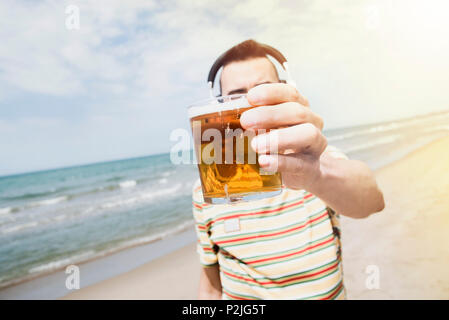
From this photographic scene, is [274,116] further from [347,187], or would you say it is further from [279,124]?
[347,187]

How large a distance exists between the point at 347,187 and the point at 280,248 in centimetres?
61

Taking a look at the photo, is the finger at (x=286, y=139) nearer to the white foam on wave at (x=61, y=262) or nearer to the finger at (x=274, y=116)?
the finger at (x=274, y=116)

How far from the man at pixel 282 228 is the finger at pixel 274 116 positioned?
12.8 inches

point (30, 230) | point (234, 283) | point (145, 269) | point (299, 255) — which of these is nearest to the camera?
point (299, 255)

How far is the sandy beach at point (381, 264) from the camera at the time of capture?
428 centimetres

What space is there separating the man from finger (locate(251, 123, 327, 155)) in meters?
0.28

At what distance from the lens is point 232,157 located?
37.3 inches

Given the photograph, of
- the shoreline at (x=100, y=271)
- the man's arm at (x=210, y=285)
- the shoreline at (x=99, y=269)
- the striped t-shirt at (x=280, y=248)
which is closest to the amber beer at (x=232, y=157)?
the striped t-shirt at (x=280, y=248)
